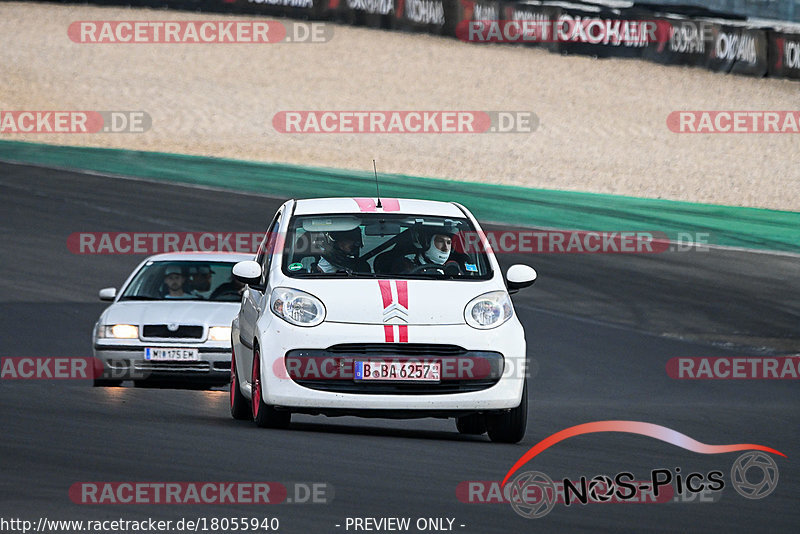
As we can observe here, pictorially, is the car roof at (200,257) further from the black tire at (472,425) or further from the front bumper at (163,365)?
the black tire at (472,425)

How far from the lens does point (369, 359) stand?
329 inches

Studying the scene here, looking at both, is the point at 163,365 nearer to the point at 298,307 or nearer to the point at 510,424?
the point at 298,307

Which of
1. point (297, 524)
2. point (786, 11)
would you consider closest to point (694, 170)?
point (786, 11)

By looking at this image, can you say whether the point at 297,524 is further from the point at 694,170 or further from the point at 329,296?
the point at 694,170

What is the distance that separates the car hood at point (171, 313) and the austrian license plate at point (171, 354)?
0.26 metres

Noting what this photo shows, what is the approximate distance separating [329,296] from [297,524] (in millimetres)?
2905

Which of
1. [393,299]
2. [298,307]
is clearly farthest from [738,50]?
[298,307]

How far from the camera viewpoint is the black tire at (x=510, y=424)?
28.5 feet

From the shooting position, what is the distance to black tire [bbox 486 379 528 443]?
8.67 meters

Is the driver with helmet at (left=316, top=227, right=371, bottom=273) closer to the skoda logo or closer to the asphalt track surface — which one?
the asphalt track surface

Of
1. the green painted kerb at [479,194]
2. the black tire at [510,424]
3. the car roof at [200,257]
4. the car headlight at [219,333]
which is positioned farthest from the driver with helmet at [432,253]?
the green painted kerb at [479,194]

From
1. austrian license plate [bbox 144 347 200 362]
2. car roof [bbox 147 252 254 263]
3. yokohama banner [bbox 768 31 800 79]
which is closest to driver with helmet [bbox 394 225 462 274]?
austrian license plate [bbox 144 347 200 362]

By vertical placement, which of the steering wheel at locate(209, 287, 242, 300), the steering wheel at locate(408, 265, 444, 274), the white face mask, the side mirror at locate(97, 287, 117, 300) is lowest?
the steering wheel at locate(209, 287, 242, 300)

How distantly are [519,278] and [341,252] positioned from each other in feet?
3.63
